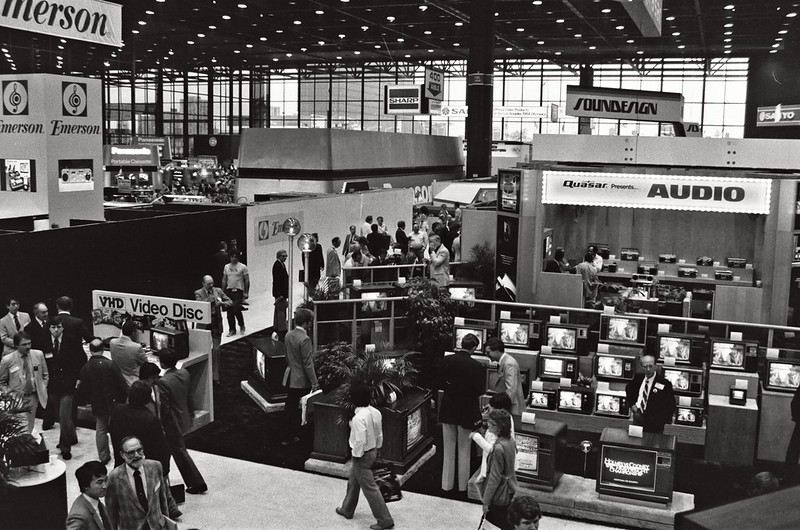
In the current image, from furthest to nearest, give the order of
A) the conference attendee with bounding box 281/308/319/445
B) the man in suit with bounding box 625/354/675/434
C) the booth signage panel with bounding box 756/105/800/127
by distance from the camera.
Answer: the booth signage panel with bounding box 756/105/800/127, the conference attendee with bounding box 281/308/319/445, the man in suit with bounding box 625/354/675/434

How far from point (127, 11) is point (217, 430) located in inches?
928

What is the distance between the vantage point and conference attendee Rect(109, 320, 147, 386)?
812cm

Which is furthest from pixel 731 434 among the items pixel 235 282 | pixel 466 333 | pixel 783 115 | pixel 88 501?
pixel 783 115

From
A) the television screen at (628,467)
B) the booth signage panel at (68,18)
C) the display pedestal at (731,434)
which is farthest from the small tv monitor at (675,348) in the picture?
the booth signage panel at (68,18)

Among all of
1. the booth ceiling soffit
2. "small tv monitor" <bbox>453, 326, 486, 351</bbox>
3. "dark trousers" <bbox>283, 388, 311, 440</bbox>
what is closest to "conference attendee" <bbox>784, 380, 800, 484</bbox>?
"small tv monitor" <bbox>453, 326, 486, 351</bbox>

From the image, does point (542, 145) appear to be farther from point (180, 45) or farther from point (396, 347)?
point (180, 45)

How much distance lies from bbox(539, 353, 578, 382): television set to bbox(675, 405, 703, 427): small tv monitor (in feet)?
4.30

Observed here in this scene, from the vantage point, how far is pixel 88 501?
15.8 feet

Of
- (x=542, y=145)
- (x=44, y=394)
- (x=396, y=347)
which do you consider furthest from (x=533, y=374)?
(x=542, y=145)

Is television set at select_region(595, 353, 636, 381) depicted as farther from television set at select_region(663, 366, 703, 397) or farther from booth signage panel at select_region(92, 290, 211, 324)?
booth signage panel at select_region(92, 290, 211, 324)

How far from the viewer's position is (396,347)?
11930mm

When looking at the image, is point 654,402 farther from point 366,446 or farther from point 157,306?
point 157,306

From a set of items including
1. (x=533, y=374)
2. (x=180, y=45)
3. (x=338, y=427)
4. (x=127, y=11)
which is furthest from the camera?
(x=180, y=45)

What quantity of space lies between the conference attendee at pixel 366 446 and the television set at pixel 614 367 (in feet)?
13.0
